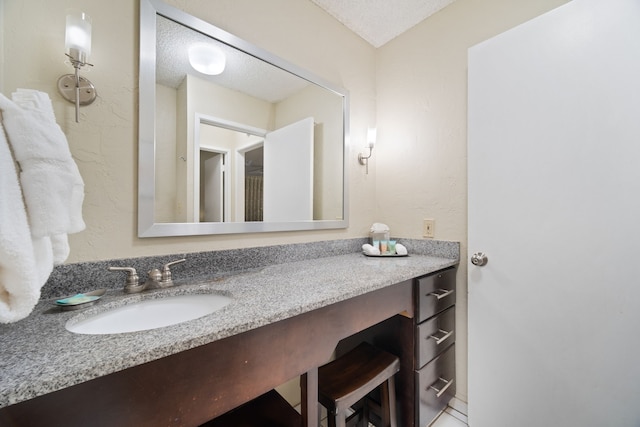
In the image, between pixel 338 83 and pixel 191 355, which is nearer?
pixel 191 355

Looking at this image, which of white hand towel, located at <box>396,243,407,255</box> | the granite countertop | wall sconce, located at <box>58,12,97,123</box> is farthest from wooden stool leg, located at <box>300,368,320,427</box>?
wall sconce, located at <box>58,12,97,123</box>

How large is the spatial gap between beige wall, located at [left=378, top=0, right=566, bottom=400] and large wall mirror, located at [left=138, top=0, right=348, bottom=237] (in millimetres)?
446

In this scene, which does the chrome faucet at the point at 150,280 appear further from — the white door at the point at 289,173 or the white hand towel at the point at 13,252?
the white door at the point at 289,173

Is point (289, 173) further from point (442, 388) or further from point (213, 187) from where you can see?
point (442, 388)

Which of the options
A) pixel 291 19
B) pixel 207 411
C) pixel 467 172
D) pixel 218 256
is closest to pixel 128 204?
pixel 218 256

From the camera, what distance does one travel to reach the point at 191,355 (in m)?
0.55

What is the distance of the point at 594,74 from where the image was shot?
99cm

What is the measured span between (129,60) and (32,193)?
2.20 ft

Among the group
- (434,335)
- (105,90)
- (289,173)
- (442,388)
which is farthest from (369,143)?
(442,388)

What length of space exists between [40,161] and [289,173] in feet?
3.19

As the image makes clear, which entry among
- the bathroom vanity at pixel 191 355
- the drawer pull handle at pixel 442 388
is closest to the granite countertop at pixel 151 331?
the bathroom vanity at pixel 191 355

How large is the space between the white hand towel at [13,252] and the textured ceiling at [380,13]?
1634 mm

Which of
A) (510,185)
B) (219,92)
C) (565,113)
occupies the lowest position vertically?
(510,185)

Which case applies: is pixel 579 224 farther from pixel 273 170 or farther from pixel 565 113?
pixel 273 170
